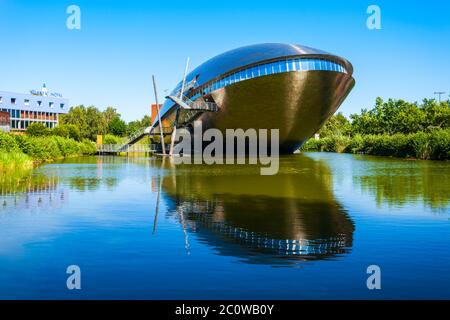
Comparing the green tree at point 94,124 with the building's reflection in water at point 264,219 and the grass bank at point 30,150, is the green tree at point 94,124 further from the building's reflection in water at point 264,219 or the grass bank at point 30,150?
the building's reflection in water at point 264,219

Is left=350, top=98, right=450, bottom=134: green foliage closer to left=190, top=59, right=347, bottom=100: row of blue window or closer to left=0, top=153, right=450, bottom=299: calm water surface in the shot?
left=190, top=59, right=347, bottom=100: row of blue window

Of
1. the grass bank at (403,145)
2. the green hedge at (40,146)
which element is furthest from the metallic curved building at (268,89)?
the green hedge at (40,146)

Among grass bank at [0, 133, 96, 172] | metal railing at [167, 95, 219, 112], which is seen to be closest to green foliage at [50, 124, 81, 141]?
grass bank at [0, 133, 96, 172]

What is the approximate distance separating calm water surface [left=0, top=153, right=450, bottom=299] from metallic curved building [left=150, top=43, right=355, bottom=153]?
29.9 m

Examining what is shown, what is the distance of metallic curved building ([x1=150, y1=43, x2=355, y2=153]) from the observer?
46000mm

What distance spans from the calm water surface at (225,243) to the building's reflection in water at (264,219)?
0.10ft

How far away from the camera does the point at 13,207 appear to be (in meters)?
14.0

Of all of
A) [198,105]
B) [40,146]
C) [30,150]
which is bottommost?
[30,150]

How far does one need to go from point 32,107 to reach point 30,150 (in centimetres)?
6466

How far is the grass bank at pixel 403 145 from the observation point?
43312mm

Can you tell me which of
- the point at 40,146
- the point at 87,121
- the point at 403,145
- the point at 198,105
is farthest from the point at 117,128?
the point at 403,145

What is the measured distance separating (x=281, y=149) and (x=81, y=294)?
51.3 m

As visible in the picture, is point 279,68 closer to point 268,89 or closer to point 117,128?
point 268,89

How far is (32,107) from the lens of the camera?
321 ft
